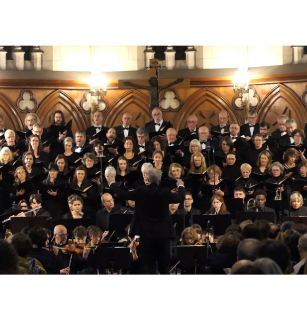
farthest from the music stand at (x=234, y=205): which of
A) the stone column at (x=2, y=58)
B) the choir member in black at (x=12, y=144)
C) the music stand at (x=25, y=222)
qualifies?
the stone column at (x=2, y=58)

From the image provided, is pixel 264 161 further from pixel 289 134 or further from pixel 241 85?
pixel 241 85

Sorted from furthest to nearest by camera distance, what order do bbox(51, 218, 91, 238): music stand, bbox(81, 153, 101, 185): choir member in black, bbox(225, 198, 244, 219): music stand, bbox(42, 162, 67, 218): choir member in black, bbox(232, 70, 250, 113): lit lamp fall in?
bbox(232, 70, 250, 113): lit lamp, bbox(81, 153, 101, 185): choir member in black, bbox(42, 162, 67, 218): choir member in black, bbox(225, 198, 244, 219): music stand, bbox(51, 218, 91, 238): music stand

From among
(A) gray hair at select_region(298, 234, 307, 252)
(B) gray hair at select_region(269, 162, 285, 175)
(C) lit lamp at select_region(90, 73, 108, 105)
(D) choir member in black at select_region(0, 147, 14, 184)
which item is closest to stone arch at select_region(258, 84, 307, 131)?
(C) lit lamp at select_region(90, 73, 108, 105)

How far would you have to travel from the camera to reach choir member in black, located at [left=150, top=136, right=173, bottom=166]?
10000mm

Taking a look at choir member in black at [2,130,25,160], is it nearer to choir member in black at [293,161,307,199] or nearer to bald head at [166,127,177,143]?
bald head at [166,127,177,143]

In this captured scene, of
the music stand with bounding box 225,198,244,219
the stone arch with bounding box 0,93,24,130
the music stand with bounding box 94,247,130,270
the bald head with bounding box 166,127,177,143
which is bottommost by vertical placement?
the music stand with bounding box 94,247,130,270

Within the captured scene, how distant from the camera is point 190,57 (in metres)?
13.9

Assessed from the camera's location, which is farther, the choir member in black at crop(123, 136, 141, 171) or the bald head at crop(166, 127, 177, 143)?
the bald head at crop(166, 127, 177, 143)

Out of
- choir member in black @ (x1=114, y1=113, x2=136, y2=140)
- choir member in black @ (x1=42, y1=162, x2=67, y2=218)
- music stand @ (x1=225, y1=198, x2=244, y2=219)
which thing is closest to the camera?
music stand @ (x1=225, y1=198, x2=244, y2=219)

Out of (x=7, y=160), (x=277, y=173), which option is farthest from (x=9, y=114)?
(x=277, y=173)

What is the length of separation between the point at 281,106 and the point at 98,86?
2692 millimetres

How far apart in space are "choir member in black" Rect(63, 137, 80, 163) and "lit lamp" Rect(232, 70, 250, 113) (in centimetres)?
350
